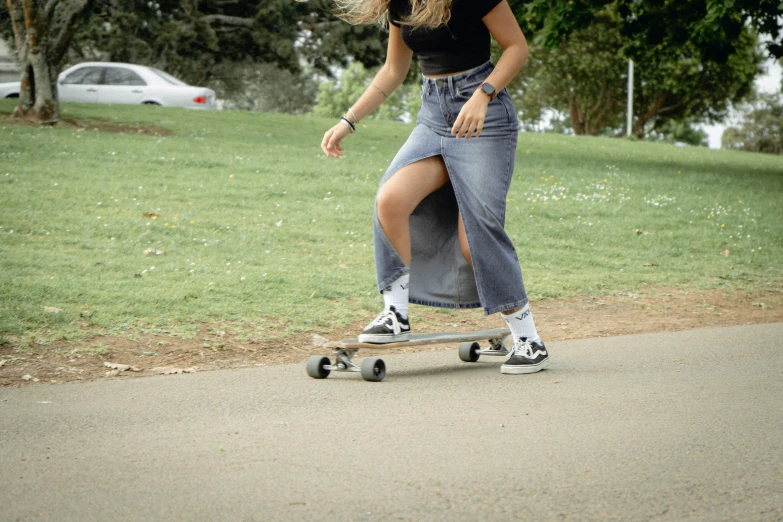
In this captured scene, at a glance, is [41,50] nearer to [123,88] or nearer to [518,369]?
[123,88]

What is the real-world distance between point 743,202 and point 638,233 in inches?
153

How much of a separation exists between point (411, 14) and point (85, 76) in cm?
2443

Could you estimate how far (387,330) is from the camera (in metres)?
4.97

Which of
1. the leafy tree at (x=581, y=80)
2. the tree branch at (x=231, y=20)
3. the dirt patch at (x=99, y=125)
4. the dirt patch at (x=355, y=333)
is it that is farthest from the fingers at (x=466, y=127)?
the leafy tree at (x=581, y=80)

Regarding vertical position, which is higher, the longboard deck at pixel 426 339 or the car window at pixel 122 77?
the car window at pixel 122 77

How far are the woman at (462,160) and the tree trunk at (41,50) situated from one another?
14739 mm

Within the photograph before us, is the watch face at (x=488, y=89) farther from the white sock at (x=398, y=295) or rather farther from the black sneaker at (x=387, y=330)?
the black sneaker at (x=387, y=330)

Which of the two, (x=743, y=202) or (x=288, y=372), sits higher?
(x=288, y=372)

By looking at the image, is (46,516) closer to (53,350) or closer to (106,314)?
(53,350)

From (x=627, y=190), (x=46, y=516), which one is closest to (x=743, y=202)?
(x=627, y=190)

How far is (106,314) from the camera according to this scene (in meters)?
6.74

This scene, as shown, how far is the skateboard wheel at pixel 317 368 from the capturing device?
16.5 ft

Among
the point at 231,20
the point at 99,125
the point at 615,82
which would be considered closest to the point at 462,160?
the point at 99,125

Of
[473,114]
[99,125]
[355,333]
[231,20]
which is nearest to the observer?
[473,114]
